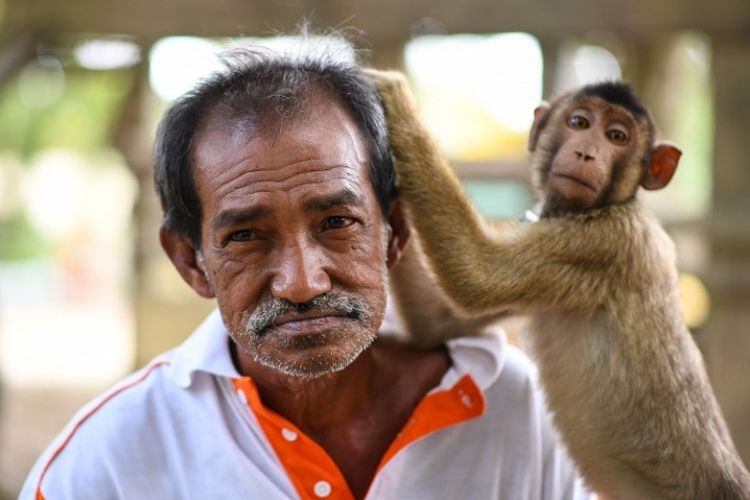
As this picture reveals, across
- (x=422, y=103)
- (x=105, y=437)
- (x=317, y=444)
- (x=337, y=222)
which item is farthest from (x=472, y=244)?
(x=422, y=103)

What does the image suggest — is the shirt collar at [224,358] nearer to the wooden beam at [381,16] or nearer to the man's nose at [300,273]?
the man's nose at [300,273]

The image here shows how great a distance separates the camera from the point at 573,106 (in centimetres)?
304

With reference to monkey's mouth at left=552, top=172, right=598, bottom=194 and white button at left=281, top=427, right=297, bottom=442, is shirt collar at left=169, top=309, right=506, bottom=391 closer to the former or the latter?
white button at left=281, top=427, right=297, bottom=442

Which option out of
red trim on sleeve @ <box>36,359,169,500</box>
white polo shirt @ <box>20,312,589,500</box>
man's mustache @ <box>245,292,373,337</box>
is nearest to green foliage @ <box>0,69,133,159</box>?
red trim on sleeve @ <box>36,359,169,500</box>

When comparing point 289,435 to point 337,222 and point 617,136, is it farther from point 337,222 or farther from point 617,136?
point 617,136

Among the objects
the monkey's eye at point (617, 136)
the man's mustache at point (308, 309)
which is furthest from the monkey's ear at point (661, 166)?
the man's mustache at point (308, 309)

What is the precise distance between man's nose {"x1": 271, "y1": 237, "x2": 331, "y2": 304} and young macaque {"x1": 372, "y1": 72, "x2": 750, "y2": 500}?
0.60 metres

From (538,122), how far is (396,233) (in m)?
0.76

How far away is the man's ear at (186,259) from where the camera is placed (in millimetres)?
2518

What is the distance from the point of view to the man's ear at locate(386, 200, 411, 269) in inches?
104

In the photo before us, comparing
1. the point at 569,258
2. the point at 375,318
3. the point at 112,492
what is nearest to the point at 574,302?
the point at 569,258

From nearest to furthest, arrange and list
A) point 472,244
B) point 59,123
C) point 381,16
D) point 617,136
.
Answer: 1. point 472,244
2. point 617,136
3. point 381,16
4. point 59,123

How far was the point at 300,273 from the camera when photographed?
2152 millimetres

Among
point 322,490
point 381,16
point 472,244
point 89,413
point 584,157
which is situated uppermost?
point 381,16
